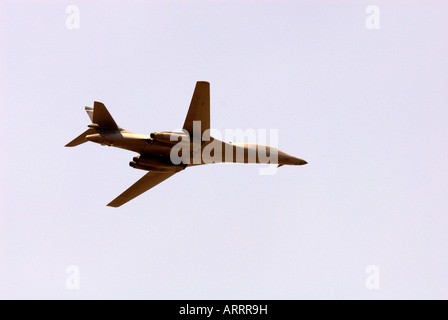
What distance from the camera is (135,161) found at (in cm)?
3828

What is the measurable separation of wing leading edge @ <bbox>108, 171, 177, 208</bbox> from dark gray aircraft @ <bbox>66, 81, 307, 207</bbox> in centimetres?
39

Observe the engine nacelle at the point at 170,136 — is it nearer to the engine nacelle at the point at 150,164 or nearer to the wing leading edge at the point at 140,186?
the engine nacelle at the point at 150,164

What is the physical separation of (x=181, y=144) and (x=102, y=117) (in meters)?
5.21

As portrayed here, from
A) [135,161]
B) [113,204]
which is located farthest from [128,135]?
[113,204]

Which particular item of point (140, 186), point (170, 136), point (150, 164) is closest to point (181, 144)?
point (170, 136)

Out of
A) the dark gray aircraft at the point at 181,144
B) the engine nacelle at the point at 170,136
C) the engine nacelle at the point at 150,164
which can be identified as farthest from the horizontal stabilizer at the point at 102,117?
the engine nacelle at the point at 150,164

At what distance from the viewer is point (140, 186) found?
42250mm

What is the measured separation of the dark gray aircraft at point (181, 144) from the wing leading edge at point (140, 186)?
39 cm

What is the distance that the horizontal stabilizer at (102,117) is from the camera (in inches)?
1401

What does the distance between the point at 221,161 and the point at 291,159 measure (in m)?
5.39

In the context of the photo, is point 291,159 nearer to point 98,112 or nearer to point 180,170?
point 180,170

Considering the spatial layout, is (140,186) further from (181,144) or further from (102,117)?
(102,117)

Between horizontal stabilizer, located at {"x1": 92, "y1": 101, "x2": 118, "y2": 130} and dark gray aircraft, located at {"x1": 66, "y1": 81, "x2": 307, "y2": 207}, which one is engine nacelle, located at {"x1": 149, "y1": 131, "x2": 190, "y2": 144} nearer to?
dark gray aircraft, located at {"x1": 66, "y1": 81, "x2": 307, "y2": 207}
